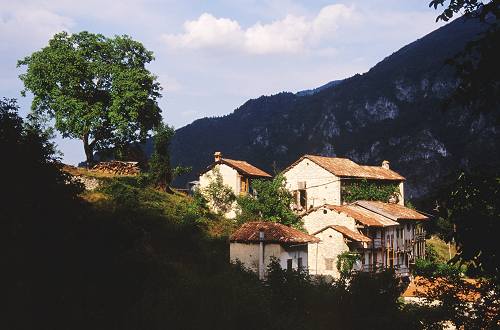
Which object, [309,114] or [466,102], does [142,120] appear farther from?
[309,114]

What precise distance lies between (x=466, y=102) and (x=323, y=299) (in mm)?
14937

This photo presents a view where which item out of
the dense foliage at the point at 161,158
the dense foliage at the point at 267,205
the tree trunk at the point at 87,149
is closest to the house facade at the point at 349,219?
the dense foliage at the point at 267,205

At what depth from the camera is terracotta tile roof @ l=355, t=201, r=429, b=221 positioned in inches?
1638

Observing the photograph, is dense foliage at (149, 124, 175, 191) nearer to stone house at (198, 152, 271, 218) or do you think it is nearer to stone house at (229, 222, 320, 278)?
stone house at (198, 152, 271, 218)

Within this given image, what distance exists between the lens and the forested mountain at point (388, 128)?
11056cm

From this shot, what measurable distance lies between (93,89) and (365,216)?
26.6 meters

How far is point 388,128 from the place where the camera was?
14100 cm

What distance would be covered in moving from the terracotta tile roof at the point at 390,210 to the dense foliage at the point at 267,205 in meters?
6.95

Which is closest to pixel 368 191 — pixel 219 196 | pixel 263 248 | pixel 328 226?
pixel 328 226

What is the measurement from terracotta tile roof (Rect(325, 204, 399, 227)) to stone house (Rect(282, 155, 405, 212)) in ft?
9.42

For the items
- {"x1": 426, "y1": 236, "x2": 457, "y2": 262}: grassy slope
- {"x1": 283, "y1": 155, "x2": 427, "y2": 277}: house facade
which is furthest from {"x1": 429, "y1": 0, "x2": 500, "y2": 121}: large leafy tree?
{"x1": 426, "y1": 236, "x2": 457, "y2": 262}: grassy slope

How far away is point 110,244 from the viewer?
48.9 ft

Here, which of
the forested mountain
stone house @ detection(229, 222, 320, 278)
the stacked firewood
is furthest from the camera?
the forested mountain

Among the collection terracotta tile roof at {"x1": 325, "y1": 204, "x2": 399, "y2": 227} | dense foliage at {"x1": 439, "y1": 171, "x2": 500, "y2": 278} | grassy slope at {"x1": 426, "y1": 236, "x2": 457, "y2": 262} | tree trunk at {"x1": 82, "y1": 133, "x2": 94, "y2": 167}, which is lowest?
grassy slope at {"x1": 426, "y1": 236, "x2": 457, "y2": 262}
